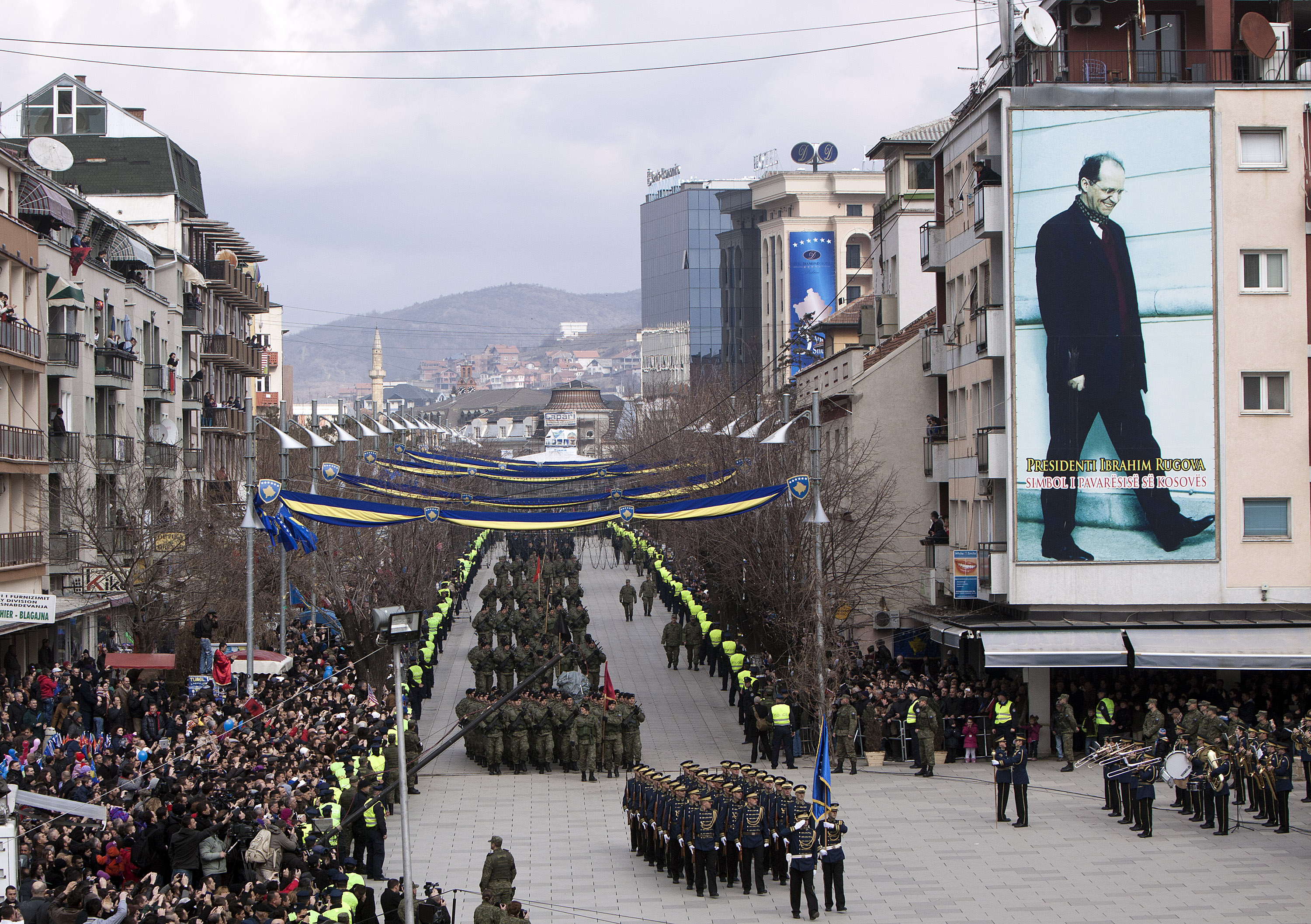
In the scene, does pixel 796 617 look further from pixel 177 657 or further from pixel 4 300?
pixel 4 300

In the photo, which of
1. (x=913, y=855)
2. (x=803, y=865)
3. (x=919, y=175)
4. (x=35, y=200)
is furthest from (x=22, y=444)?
(x=919, y=175)

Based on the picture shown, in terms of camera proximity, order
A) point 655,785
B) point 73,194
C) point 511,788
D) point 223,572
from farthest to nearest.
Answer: point 73,194
point 223,572
point 511,788
point 655,785

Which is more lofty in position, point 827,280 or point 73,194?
point 827,280

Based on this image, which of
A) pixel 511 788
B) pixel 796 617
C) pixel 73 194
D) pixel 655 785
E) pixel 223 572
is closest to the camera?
pixel 655 785

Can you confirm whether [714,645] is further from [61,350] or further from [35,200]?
[35,200]

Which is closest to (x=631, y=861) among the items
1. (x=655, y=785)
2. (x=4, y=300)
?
(x=655, y=785)

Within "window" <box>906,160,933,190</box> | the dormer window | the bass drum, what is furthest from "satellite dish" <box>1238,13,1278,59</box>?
the dormer window

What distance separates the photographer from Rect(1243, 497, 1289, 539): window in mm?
34906

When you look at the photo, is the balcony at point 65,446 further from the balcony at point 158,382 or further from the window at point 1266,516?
the window at point 1266,516

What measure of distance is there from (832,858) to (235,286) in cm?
5523

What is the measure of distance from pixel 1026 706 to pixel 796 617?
224 inches

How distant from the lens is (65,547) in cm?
4262

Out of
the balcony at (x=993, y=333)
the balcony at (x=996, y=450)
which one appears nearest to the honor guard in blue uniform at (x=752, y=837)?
the balcony at (x=996, y=450)

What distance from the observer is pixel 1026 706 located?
34.3 metres
